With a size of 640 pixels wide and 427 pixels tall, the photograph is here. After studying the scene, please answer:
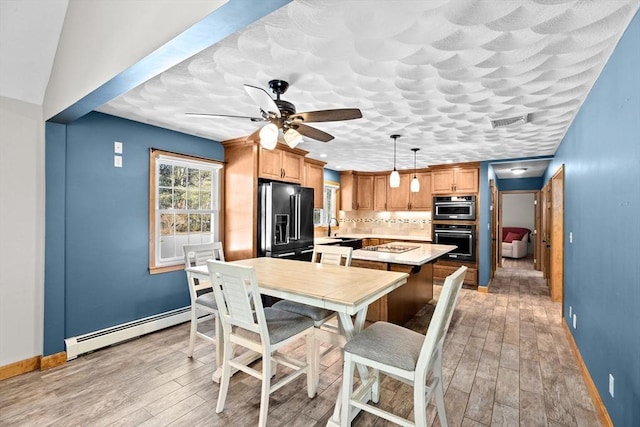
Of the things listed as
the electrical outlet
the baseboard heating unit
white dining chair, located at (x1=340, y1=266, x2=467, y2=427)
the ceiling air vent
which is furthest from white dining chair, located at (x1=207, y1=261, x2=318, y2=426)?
the ceiling air vent

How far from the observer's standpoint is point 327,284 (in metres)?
2.05

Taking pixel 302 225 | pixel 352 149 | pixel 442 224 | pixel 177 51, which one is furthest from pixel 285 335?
pixel 442 224

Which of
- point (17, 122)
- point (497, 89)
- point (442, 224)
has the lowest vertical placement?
point (442, 224)

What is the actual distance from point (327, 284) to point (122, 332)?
99.8 inches

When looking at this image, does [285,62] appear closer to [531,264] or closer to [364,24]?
[364,24]

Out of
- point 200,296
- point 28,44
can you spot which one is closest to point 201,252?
point 200,296

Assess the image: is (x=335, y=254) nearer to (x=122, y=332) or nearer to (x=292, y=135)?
(x=292, y=135)

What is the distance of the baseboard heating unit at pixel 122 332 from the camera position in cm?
285

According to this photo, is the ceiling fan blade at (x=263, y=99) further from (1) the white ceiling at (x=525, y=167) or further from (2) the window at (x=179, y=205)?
(1) the white ceiling at (x=525, y=167)

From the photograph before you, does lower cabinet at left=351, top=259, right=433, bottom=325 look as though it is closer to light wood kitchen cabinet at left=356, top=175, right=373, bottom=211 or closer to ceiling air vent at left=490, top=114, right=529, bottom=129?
ceiling air vent at left=490, top=114, right=529, bottom=129

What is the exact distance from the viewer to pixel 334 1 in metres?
1.45

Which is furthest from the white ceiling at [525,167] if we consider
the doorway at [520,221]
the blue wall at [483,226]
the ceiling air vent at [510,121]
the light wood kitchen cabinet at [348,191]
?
the light wood kitchen cabinet at [348,191]

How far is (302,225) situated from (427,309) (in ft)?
7.17

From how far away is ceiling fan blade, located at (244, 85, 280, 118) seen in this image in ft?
6.15
